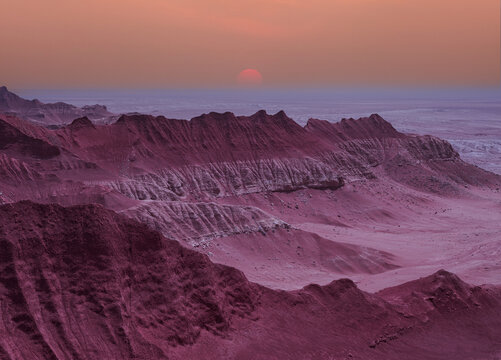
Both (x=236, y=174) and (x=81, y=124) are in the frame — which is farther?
(x=236, y=174)

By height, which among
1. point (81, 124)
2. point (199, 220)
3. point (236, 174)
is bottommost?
point (199, 220)

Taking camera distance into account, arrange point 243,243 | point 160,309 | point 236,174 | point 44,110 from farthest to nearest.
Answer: point 44,110
point 236,174
point 243,243
point 160,309

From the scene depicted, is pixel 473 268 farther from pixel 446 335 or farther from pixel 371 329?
pixel 371 329

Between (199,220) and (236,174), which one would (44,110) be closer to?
(236,174)

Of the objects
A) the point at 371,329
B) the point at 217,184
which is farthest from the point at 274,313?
the point at 217,184

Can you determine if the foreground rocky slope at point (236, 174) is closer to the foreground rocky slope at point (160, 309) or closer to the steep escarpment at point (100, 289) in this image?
the foreground rocky slope at point (160, 309)

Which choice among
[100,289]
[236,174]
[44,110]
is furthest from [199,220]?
[44,110]

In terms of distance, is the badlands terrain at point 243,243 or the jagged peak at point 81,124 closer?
the badlands terrain at point 243,243

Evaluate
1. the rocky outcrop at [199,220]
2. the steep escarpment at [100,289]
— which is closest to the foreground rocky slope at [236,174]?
the rocky outcrop at [199,220]
